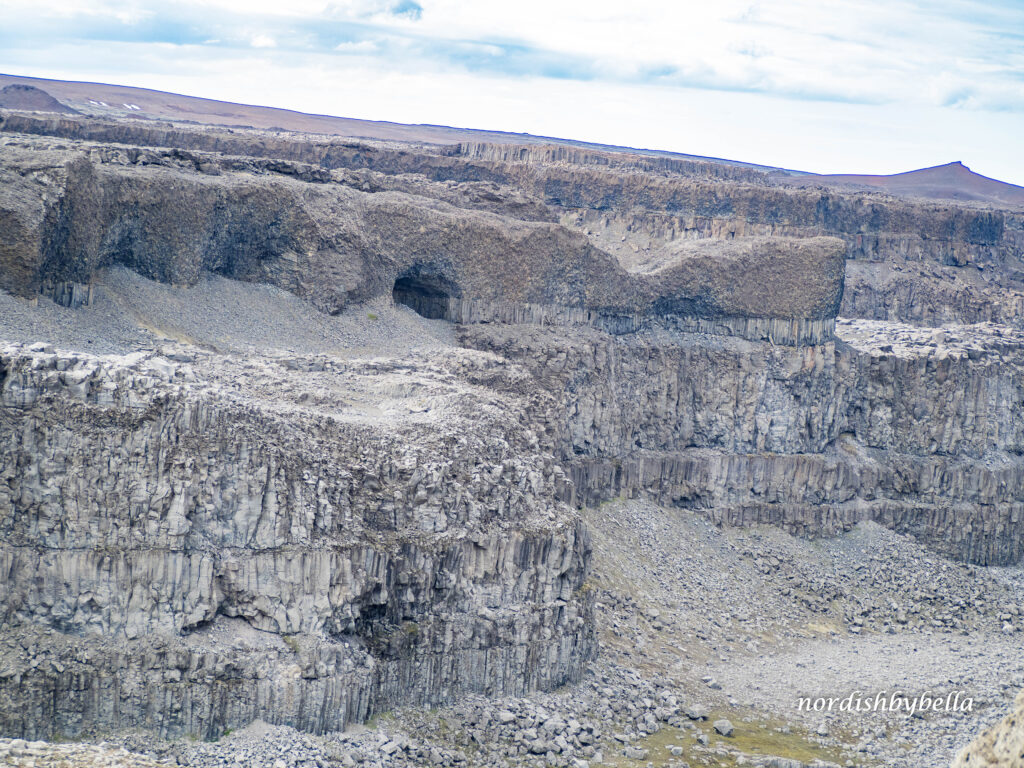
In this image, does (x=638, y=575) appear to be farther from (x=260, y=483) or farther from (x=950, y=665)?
(x=260, y=483)

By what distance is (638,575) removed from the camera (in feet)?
149

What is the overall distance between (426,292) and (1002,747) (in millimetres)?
37738

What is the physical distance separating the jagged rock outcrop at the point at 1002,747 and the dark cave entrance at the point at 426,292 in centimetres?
3627

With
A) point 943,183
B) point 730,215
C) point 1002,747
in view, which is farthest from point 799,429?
point 943,183

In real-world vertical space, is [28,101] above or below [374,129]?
below

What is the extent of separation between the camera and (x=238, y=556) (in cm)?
2972

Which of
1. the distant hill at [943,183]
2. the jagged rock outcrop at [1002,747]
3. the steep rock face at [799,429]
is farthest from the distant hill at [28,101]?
the jagged rock outcrop at [1002,747]

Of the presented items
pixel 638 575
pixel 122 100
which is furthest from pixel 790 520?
pixel 122 100

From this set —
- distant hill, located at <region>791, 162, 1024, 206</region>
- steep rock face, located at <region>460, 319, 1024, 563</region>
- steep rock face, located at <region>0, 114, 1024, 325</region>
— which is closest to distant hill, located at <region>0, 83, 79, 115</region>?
steep rock face, located at <region>0, 114, 1024, 325</region>

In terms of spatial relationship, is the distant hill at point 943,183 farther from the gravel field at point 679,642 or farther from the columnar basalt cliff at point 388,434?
the gravel field at point 679,642

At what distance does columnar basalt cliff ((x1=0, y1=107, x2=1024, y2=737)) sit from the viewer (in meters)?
28.7

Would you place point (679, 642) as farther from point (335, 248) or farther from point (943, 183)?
point (943, 183)

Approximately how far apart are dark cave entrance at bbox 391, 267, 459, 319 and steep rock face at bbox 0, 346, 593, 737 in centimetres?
1684

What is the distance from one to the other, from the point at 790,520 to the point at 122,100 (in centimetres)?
13327
